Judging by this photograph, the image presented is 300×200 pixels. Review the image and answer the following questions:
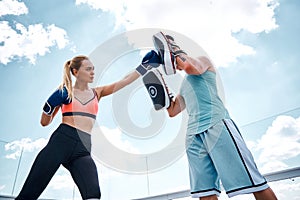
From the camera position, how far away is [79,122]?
1815mm

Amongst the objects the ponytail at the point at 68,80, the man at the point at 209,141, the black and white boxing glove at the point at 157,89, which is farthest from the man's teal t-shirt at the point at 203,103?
the ponytail at the point at 68,80

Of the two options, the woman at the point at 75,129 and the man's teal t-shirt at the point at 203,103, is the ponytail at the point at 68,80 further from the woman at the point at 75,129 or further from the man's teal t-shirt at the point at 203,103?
the man's teal t-shirt at the point at 203,103

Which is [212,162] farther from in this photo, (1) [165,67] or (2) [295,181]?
(2) [295,181]

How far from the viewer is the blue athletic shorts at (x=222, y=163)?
126 centimetres

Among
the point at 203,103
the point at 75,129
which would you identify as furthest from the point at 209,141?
the point at 75,129

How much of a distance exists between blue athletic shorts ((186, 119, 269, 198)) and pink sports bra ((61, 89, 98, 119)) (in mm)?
816

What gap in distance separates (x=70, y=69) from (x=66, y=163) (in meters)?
0.83

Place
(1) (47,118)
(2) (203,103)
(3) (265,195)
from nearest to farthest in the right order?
(3) (265,195) < (2) (203,103) < (1) (47,118)

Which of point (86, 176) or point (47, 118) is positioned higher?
point (47, 118)

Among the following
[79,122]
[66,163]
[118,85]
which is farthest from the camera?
[118,85]

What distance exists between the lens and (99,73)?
2.40 metres

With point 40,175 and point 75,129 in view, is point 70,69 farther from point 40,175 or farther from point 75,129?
point 40,175

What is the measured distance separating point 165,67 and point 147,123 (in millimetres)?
864

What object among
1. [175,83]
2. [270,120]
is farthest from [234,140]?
[270,120]
